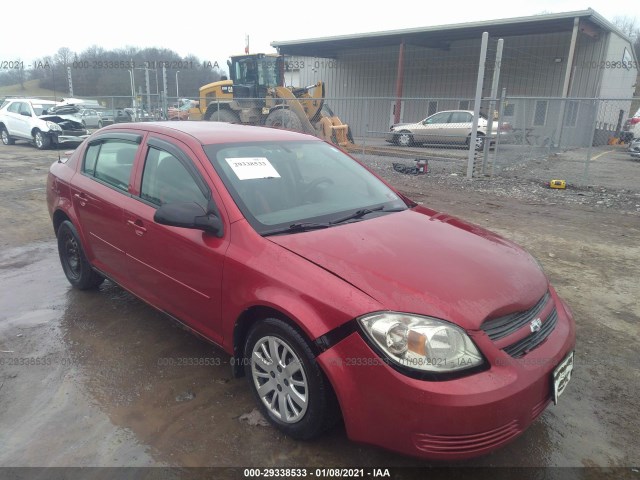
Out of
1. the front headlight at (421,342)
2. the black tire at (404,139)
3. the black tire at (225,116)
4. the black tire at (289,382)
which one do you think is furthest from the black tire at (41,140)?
the front headlight at (421,342)

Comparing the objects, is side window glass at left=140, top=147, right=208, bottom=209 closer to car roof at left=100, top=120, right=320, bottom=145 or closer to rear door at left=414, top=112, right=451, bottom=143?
car roof at left=100, top=120, right=320, bottom=145

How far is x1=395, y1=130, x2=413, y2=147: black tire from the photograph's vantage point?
1500cm

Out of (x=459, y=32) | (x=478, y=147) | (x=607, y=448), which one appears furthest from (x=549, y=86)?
(x=607, y=448)

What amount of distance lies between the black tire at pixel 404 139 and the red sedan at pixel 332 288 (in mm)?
11759

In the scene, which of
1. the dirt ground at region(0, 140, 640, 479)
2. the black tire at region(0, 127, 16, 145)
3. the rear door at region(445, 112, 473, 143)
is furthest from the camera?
the black tire at region(0, 127, 16, 145)

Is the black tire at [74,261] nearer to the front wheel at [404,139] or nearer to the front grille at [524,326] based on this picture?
the front grille at [524,326]

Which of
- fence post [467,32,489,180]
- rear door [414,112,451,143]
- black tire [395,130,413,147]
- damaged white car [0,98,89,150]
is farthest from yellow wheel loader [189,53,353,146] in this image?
fence post [467,32,489,180]

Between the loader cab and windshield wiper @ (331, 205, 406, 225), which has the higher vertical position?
the loader cab

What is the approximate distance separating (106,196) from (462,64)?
83.5 feet

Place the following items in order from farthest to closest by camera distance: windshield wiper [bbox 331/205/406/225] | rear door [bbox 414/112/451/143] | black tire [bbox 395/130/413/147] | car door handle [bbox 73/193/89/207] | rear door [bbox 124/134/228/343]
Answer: rear door [bbox 414/112/451/143] < black tire [bbox 395/130/413/147] < car door handle [bbox 73/193/89/207] < windshield wiper [bbox 331/205/406/225] < rear door [bbox 124/134/228/343]

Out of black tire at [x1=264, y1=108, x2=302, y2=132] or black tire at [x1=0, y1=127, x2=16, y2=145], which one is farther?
black tire at [x1=0, y1=127, x2=16, y2=145]

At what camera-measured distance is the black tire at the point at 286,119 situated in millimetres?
15227

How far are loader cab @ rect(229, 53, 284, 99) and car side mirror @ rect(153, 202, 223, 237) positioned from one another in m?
15.3

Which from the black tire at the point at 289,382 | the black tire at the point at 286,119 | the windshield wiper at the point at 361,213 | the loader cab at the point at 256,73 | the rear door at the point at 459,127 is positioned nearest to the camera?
the black tire at the point at 289,382
